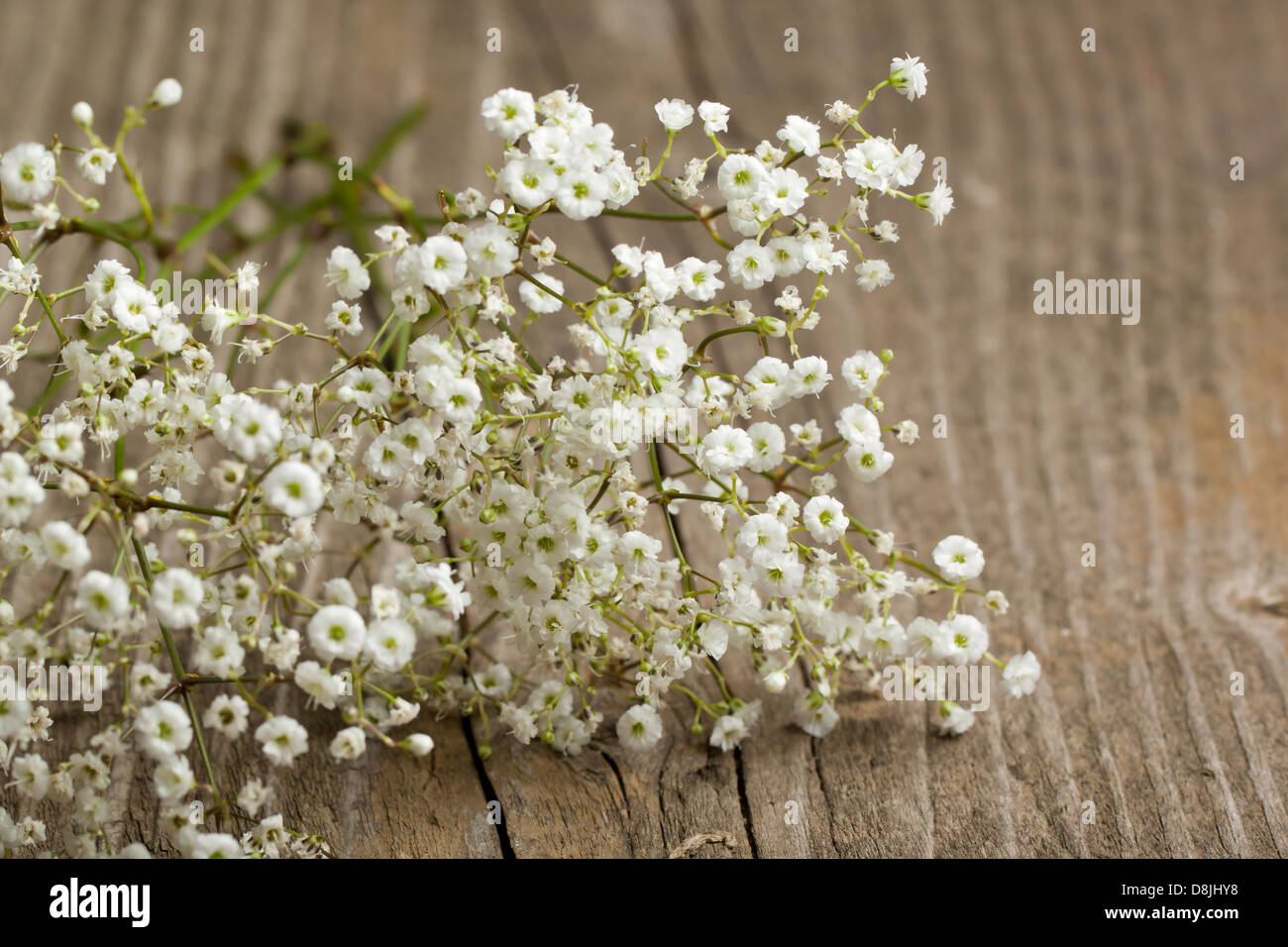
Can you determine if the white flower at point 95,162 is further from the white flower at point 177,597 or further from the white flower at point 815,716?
the white flower at point 815,716

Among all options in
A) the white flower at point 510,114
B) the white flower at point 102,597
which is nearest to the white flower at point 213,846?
the white flower at point 102,597

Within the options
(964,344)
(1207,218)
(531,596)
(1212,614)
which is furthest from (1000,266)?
(531,596)

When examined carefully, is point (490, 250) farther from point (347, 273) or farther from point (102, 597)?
point (102, 597)

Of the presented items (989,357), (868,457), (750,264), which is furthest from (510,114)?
(989,357)

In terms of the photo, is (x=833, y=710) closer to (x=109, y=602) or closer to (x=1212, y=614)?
(x=1212, y=614)

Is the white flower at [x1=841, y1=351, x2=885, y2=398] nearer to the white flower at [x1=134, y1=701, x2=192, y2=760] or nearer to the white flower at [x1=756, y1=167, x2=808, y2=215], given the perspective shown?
the white flower at [x1=756, y1=167, x2=808, y2=215]
